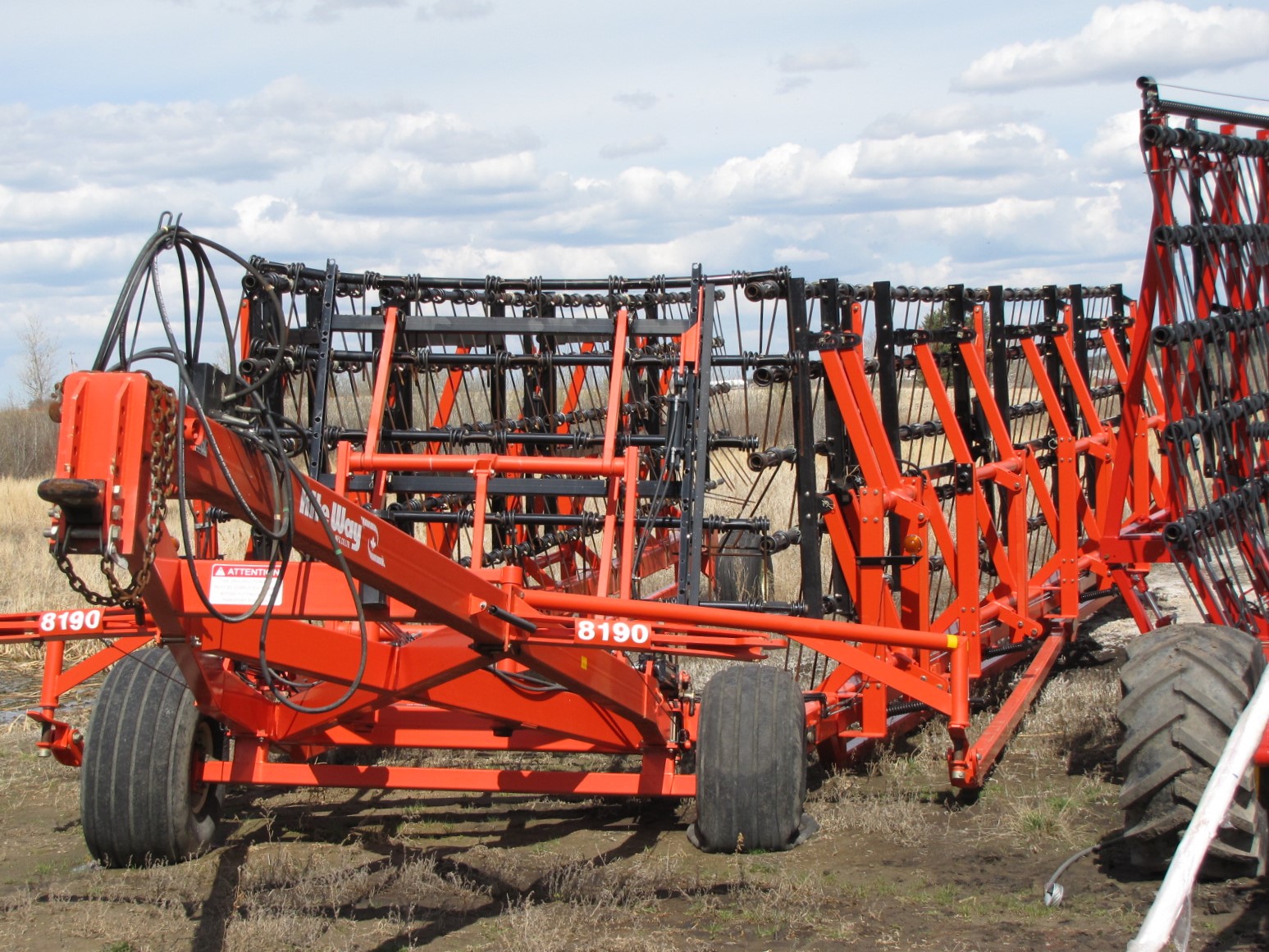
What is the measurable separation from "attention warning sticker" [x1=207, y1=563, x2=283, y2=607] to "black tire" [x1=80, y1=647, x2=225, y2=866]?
5.44 feet

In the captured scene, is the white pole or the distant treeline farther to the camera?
the distant treeline

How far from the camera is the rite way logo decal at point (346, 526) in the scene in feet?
12.5

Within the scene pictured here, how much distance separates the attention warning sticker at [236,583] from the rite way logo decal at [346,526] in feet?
1.05

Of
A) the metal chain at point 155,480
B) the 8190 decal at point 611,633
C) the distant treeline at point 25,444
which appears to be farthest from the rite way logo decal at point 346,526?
the distant treeline at point 25,444

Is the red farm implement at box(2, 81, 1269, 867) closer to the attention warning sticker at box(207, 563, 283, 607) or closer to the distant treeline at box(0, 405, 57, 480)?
the attention warning sticker at box(207, 563, 283, 607)

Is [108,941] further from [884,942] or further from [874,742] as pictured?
[874,742]

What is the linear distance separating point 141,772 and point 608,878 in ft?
6.23

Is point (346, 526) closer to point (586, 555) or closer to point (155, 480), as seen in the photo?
point (155, 480)

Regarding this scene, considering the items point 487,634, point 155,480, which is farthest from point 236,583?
point 155,480

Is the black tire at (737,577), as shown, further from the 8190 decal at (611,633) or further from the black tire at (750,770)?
the 8190 decal at (611,633)

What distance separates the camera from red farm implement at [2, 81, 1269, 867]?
150 inches

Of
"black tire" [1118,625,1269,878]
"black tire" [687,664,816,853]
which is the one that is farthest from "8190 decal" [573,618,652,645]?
"black tire" [1118,625,1269,878]

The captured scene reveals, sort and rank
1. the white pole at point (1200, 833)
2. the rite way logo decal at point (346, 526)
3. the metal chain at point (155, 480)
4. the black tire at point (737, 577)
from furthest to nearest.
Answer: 1. the black tire at point (737, 577)
2. the rite way logo decal at point (346, 526)
3. the metal chain at point (155, 480)
4. the white pole at point (1200, 833)

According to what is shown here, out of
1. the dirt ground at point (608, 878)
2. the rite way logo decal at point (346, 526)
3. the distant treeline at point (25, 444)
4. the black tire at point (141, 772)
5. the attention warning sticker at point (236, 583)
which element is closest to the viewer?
the rite way logo decal at point (346, 526)
